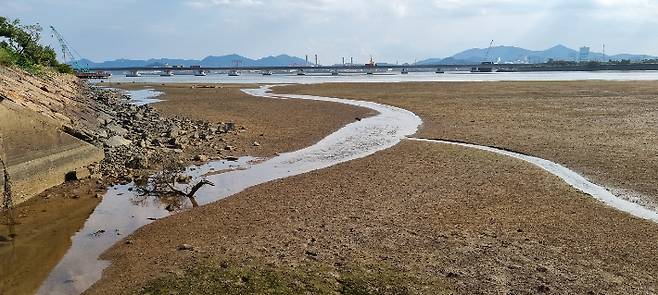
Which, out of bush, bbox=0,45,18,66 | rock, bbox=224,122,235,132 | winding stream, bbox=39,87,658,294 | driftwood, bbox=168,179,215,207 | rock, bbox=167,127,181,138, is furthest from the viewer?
rock, bbox=224,122,235,132

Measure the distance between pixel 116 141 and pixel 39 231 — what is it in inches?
426

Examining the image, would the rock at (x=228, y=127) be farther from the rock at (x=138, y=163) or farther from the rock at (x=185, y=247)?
the rock at (x=185, y=247)

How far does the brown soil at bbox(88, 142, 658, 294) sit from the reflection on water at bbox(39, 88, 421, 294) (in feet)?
2.18

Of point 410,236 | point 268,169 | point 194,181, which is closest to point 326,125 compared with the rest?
point 268,169

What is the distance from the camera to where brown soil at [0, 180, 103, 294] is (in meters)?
11.2

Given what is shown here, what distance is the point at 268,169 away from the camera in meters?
22.8

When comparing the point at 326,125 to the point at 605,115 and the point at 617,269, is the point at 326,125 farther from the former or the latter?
the point at 617,269

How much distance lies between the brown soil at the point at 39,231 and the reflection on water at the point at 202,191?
0.29 meters

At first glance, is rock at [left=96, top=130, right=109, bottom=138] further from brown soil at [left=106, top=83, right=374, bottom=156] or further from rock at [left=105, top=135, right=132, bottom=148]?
brown soil at [left=106, top=83, right=374, bottom=156]

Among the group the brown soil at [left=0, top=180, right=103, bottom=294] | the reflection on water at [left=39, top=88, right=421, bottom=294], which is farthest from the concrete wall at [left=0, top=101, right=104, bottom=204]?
the reflection on water at [left=39, top=88, right=421, bottom=294]

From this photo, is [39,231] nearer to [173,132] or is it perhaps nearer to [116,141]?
[116,141]

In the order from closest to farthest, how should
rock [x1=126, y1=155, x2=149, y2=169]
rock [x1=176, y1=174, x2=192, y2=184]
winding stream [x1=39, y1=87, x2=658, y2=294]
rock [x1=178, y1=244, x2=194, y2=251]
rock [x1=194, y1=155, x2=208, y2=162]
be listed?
winding stream [x1=39, y1=87, x2=658, y2=294]
rock [x1=178, y1=244, x2=194, y2=251]
rock [x1=176, y1=174, x2=192, y2=184]
rock [x1=126, y1=155, x2=149, y2=169]
rock [x1=194, y1=155, x2=208, y2=162]

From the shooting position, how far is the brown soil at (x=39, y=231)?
1123 cm

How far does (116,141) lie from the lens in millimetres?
24547
